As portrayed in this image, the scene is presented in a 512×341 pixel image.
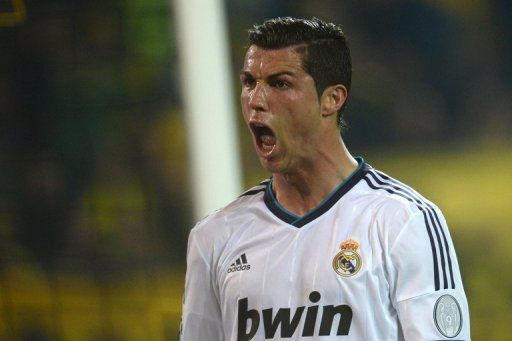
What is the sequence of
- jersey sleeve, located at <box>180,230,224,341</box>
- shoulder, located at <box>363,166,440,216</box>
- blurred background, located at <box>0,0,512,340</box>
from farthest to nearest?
1. blurred background, located at <box>0,0,512,340</box>
2. jersey sleeve, located at <box>180,230,224,341</box>
3. shoulder, located at <box>363,166,440,216</box>

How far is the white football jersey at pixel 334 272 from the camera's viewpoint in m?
2.27

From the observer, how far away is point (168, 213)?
13.7 ft

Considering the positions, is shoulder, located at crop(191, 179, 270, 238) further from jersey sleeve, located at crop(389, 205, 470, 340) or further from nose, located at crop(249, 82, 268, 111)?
jersey sleeve, located at crop(389, 205, 470, 340)

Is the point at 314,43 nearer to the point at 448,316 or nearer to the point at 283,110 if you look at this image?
the point at 283,110

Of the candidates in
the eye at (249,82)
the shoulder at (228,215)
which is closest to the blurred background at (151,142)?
the shoulder at (228,215)

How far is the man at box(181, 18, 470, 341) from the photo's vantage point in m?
2.28

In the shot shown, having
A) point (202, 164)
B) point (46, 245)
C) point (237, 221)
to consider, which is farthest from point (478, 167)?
point (46, 245)

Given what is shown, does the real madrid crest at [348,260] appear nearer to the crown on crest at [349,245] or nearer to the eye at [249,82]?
the crown on crest at [349,245]

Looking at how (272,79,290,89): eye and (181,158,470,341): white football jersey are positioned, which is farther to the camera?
(272,79,290,89): eye

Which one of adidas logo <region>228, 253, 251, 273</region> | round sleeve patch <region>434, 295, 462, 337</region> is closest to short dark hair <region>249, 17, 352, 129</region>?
adidas logo <region>228, 253, 251, 273</region>

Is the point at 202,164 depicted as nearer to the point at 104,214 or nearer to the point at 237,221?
the point at 104,214

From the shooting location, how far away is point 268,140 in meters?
2.43

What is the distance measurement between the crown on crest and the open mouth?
0.29 meters

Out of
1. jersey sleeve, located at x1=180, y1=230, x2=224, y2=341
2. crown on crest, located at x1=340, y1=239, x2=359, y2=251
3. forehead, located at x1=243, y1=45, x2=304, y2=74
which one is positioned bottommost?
jersey sleeve, located at x1=180, y1=230, x2=224, y2=341
